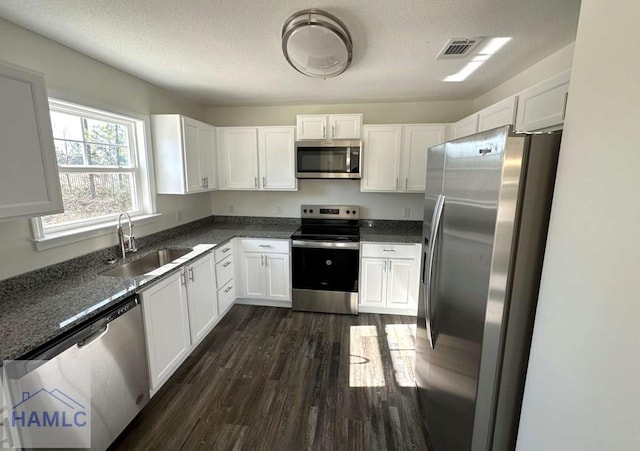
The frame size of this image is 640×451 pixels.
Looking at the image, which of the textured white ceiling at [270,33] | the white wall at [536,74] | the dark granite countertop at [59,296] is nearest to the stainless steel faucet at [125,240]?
the dark granite countertop at [59,296]

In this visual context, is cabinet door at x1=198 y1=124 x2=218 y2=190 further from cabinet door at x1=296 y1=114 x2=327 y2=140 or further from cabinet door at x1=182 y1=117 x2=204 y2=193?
cabinet door at x1=296 y1=114 x2=327 y2=140

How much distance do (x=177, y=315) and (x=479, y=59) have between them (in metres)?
3.14

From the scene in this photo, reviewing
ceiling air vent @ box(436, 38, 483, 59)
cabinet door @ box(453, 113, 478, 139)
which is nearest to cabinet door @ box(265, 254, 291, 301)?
cabinet door @ box(453, 113, 478, 139)

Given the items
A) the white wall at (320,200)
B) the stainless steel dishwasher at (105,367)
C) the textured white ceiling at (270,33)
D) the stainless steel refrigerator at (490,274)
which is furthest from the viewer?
the white wall at (320,200)

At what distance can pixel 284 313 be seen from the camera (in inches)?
129

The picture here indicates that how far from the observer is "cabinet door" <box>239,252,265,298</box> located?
3299 millimetres

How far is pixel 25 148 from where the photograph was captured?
4.45 feet

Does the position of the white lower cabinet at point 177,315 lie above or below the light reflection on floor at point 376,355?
above

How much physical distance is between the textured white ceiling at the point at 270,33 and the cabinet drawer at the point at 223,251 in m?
1.67

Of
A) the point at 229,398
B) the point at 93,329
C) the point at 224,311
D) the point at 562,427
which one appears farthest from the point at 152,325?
the point at 562,427

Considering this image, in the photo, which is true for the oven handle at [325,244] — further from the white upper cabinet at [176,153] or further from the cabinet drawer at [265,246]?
the white upper cabinet at [176,153]

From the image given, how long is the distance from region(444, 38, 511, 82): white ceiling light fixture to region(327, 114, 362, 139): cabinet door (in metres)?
0.99

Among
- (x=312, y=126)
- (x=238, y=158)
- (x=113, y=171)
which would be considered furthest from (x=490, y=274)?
(x=238, y=158)

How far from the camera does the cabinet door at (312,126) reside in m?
3.22
